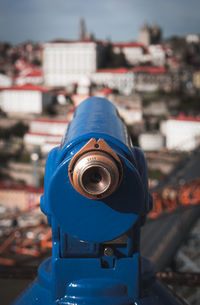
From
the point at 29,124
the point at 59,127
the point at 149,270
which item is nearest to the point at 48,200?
the point at 149,270

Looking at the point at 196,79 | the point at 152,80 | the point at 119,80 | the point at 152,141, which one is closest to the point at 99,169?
the point at 152,141

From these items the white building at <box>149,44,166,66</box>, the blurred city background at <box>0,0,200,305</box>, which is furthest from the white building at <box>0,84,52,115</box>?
the white building at <box>149,44,166,66</box>

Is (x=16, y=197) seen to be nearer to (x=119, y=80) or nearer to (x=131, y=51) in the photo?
(x=119, y=80)

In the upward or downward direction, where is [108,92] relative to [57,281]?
downward

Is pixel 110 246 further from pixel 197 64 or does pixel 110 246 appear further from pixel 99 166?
pixel 197 64

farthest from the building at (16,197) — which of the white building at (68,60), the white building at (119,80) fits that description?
the white building at (68,60)

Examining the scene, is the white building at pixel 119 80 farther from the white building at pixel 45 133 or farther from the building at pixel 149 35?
the building at pixel 149 35

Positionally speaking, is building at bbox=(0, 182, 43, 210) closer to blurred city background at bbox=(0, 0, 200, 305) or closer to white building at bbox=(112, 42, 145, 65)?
blurred city background at bbox=(0, 0, 200, 305)
